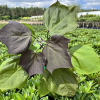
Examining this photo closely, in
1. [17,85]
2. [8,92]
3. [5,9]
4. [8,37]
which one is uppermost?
[5,9]

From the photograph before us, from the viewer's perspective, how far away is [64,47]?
480 mm

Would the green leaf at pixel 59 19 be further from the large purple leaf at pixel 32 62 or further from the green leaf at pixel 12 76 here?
the green leaf at pixel 12 76

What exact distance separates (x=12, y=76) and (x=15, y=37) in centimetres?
21

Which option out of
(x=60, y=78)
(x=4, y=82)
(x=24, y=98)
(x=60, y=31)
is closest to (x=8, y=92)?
(x=24, y=98)

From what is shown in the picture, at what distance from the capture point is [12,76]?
0.57 metres

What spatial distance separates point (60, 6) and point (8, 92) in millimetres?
1126

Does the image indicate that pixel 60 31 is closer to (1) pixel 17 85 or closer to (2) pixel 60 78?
(2) pixel 60 78

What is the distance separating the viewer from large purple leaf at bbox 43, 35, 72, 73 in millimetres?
476

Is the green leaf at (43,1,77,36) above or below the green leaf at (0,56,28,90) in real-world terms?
above

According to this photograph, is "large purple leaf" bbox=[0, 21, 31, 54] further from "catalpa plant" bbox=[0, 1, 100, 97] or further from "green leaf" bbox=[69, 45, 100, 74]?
"green leaf" bbox=[69, 45, 100, 74]

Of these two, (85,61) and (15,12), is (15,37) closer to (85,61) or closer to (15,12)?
(85,61)

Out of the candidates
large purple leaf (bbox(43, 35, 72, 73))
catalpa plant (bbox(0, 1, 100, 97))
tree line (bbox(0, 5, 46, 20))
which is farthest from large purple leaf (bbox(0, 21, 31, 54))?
tree line (bbox(0, 5, 46, 20))

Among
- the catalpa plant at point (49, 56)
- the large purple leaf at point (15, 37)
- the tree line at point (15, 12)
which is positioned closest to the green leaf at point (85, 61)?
the catalpa plant at point (49, 56)

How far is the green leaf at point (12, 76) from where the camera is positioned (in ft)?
1.83
